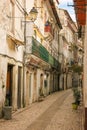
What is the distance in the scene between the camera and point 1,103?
56.1ft

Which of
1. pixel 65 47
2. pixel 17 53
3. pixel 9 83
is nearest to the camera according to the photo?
pixel 9 83

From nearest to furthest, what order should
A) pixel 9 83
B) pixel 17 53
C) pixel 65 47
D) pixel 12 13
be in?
pixel 9 83, pixel 12 13, pixel 17 53, pixel 65 47

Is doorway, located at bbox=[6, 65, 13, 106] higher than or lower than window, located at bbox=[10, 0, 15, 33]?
lower

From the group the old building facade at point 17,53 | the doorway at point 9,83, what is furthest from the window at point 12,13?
the doorway at point 9,83

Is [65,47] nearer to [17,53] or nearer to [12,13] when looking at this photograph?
[17,53]

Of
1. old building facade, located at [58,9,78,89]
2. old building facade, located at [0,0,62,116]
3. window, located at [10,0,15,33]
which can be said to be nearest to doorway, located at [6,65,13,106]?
old building facade, located at [0,0,62,116]

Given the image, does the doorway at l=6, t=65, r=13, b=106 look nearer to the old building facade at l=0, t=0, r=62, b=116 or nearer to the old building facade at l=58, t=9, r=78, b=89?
the old building facade at l=0, t=0, r=62, b=116

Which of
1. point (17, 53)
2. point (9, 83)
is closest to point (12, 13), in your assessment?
point (17, 53)

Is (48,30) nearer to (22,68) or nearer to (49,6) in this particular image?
(49,6)

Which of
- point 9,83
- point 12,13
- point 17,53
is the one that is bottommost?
point 9,83

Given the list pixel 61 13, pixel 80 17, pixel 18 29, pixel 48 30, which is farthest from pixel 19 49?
pixel 61 13

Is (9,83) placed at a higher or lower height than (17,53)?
lower

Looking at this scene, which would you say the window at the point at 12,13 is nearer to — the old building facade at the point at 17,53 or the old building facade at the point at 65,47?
the old building facade at the point at 17,53

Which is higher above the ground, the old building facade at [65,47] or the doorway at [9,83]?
the old building facade at [65,47]
